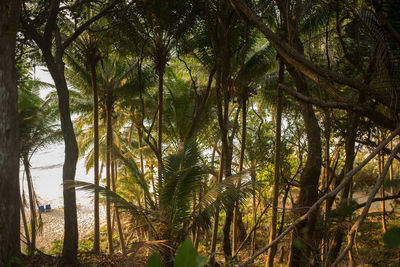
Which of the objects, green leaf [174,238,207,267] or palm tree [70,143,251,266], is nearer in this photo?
green leaf [174,238,207,267]

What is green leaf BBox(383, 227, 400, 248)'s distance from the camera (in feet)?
3.09

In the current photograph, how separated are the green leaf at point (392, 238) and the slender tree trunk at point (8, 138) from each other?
5.16m

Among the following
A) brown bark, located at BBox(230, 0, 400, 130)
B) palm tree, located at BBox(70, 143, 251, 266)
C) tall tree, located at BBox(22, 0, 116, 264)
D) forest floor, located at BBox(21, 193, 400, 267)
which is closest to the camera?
brown bark, located at BBox(230, 0, 400, 130)

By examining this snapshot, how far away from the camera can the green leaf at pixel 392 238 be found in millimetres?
940

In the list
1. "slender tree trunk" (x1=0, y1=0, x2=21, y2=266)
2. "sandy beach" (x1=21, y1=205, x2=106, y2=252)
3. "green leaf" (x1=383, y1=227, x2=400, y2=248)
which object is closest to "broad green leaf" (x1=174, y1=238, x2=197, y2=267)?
"green leaf" (x1=383, y1=227, x2=400, y2=248)

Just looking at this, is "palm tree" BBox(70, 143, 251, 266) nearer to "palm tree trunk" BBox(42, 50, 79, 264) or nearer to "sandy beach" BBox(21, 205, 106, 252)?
"palm tree trunk" BBox(42, 50, 79, 264)

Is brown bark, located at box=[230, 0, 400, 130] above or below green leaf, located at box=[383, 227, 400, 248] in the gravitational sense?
above

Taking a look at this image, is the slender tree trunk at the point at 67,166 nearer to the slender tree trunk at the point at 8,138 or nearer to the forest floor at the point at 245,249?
the forest floor at the point at 245,249

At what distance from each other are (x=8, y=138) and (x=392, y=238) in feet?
17.4

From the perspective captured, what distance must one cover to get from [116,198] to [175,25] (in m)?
4.59

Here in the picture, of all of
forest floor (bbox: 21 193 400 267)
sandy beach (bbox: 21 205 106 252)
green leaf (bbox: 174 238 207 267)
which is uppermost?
green leaf (bbox: 174 238 207 267)

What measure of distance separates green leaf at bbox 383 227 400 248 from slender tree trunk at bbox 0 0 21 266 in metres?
5.16

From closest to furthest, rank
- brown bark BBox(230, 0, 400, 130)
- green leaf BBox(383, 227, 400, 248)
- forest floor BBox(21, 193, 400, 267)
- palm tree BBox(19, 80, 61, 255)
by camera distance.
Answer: green leaf BBox(383, 227, 400, 248) → brown bark BBox(230, 0, 400, 130) → forest floor BBox(21, 193, 400, 267) → palm tree BBox(19, 80, 61, 255)

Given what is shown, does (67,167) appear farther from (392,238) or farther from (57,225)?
(57,225)
